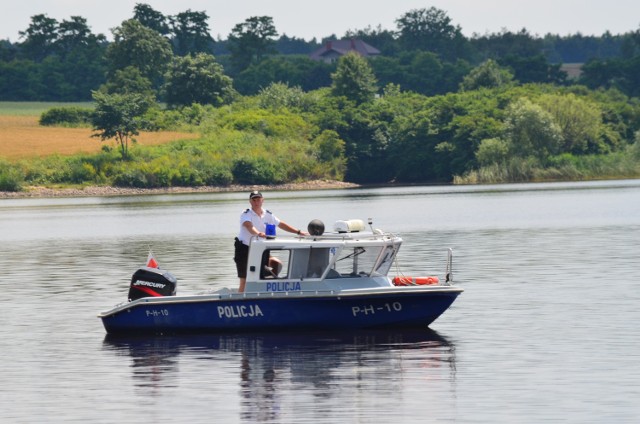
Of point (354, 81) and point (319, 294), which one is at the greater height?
point (354, 81)

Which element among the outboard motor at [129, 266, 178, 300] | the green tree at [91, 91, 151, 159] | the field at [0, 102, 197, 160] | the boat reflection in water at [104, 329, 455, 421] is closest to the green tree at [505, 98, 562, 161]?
the field at [0, 102, 197, 160]

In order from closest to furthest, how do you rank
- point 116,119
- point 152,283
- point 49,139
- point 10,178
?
point 152,283 → point 10,178 → point 116,119 → point 49,139

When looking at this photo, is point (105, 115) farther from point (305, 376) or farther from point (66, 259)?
point (305, 376)

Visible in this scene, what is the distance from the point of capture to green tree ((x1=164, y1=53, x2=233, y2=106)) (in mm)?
187500

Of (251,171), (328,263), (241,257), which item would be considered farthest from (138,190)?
(328,263)

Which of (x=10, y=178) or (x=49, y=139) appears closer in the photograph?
(x=10, y=178)

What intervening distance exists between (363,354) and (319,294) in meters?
2.44

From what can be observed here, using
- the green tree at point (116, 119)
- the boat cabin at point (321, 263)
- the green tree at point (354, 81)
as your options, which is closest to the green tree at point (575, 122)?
the green tree at point (354, 81)

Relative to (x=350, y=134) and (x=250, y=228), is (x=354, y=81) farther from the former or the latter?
(x=250, y=228)

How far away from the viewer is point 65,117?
188 meters

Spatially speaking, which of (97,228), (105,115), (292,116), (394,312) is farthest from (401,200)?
(394,312)

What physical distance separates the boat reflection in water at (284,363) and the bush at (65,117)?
511 feet

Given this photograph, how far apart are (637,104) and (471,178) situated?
142ft

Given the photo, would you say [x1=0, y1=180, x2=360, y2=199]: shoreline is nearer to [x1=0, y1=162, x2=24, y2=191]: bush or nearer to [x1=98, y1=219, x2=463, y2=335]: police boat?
[x1=0, y1=162, x2=24, y2=191]: bush
